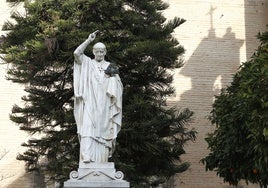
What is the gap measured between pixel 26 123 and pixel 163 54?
12.3 feet

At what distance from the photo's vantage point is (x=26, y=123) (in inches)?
573

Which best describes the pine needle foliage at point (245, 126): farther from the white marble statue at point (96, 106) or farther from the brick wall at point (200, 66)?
the brick wall at point (200, 66)

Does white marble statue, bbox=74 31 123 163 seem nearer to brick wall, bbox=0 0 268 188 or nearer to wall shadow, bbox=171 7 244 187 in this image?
brick wall, bbox=0 0 268 188

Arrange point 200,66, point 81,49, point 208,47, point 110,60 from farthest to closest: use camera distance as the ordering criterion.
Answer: point 208,47 < point 200,66 < point 110,60 < point 81,49

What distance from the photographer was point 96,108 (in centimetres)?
950

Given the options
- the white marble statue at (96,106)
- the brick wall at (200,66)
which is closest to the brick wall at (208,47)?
the brick wall at (200,66)

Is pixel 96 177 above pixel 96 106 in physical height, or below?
below

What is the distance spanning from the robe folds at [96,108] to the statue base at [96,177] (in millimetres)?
208

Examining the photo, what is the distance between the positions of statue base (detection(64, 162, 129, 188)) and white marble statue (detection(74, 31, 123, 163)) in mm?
183

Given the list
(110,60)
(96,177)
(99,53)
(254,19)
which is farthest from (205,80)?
(96,177)

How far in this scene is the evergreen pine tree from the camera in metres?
13.8

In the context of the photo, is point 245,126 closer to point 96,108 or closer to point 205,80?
point 96,108

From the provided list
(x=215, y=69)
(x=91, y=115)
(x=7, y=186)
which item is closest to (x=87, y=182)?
(x=91, y=115)

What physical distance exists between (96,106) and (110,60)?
15.0 feet
